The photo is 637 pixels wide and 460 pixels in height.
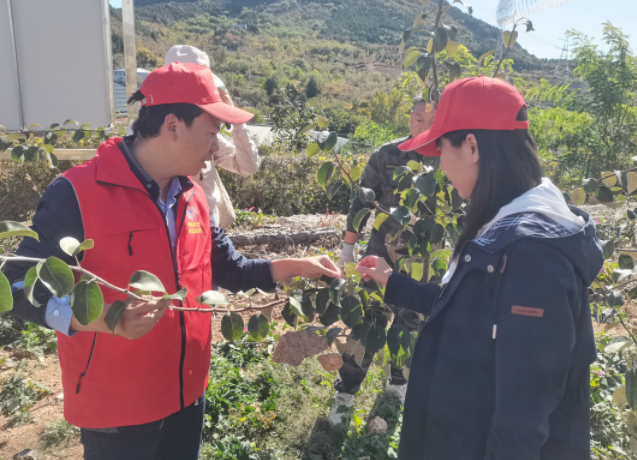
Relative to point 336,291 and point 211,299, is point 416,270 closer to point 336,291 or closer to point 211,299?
point 336,291

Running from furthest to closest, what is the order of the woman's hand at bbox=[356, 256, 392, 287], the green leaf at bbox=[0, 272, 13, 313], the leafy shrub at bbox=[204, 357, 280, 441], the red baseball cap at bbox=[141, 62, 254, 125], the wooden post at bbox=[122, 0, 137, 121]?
the wooden post at bbox=[122, 0, 137, 121] < the leafy shrub at bbox=[204, 357, 280, 441] < the woman's hand at bbox=[356, 256, 392, 287] < the red baseball cap at bbox=[141, 62, 254, 125] < the green leaf at bbox=[0, 272, 13, 313]

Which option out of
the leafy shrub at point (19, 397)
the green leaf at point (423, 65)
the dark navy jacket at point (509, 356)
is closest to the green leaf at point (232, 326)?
the dark navy jacket at point (509, 356)

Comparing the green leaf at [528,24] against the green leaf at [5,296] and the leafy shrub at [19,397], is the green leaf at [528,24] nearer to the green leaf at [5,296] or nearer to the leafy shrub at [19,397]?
the green leaf at [5,296]

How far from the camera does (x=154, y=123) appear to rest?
1407mm

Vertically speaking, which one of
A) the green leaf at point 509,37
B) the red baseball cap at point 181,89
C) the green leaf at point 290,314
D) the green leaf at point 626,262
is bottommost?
the green leaf at point 290,314

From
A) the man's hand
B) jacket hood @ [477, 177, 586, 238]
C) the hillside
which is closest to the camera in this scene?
jacket hood @ [477, 177, 586, 238]

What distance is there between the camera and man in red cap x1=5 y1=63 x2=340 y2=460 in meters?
1.25

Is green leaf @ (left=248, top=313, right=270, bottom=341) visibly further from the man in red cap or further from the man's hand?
the man's hand

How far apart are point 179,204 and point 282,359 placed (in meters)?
0.61

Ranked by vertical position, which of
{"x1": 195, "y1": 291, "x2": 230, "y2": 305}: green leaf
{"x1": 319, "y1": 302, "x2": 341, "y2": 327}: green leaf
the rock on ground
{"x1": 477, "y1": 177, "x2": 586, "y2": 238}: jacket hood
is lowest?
the rock on ground

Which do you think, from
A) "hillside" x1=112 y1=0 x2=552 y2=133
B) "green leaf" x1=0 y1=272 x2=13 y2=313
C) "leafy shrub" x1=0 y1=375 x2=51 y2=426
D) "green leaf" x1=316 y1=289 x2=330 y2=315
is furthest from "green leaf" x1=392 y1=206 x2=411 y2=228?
"hillside" x1=112 y1=0 x2=552 y2=133

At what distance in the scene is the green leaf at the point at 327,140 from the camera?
4.60ft

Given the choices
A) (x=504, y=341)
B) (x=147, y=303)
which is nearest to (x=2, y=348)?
(x=147, y=303)

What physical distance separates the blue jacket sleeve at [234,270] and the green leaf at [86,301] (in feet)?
2.78
